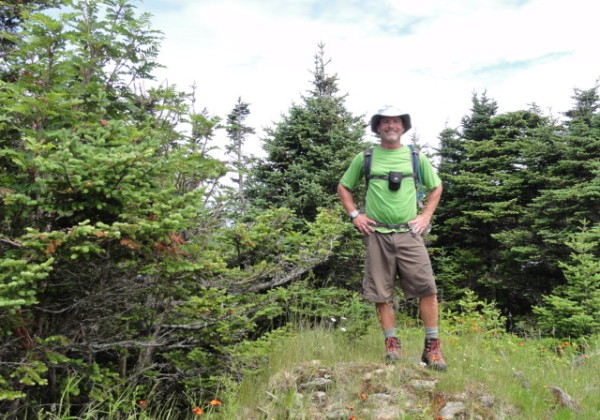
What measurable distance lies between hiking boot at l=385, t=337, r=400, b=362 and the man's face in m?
1.76

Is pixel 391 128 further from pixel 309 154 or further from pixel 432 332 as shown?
pixel 309 154

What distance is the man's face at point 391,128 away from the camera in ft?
12.6

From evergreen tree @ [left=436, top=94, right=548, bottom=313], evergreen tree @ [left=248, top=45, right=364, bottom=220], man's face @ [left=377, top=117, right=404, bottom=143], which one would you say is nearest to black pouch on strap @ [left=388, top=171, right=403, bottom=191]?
man's face @ [left=377, top=117, right=404, bottom=143]

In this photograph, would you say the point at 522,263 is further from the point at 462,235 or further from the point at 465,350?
the point at 465,350

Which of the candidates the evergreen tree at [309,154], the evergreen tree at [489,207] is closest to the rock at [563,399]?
the evergreen tree at [309,154]

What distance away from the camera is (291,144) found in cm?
1153

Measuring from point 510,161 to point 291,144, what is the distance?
397 inches

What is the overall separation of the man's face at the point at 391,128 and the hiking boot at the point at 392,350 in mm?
1763

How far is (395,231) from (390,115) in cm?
100

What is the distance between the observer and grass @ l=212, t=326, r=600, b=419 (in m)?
3.12

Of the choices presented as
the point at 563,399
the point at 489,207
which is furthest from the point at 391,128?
the point at 489,207

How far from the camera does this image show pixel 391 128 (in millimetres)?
3857

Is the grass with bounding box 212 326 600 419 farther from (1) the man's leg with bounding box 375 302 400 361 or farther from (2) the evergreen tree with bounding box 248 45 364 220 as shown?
(2) the evergreen tree with bounding box 248 45 364 220

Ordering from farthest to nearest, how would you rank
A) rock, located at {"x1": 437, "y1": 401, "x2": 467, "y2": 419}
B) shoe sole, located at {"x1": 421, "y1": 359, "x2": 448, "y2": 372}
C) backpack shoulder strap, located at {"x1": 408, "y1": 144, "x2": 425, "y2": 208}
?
backpack shoulder strap, located at {"x1": 408, "y1": 144, "x2": 425, "y2": 208}
shoe sole, located at {"x1": 421, "y1": 359, "x2": 448, "y2": 372}
rock, located at {"x1": 437, "y1": 401, "x2": 467, "y2": 419}
